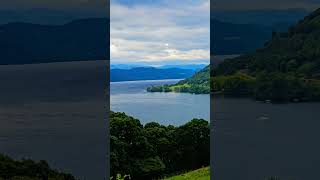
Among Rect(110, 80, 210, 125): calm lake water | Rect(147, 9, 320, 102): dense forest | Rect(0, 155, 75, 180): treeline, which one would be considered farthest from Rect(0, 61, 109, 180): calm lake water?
Rect(110, 80, 210, 125): calm lake water

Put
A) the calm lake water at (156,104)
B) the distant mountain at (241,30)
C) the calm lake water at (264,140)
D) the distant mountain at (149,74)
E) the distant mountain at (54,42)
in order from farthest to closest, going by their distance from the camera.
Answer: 1. the distant mountain at (149,74)
2. the calm lake water at (156,104)
3. the distant mountain at (241,30)
4. the distant mountain at (54,42)
5. the calm lake water at (264,140)

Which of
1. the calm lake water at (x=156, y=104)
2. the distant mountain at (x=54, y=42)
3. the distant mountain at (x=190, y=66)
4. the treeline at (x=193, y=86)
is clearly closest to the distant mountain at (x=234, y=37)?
the distant mountain at (x=54, y=42)

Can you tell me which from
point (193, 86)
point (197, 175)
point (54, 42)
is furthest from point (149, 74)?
point (54, 42)

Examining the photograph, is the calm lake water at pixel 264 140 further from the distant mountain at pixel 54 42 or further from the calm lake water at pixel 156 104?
the calm lake water at pixel 156 104

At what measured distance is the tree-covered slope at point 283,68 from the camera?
783 centimetres

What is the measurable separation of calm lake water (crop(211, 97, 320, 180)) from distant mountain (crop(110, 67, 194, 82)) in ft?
16.1

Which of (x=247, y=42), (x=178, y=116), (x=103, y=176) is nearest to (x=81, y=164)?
(x=103, y=176)

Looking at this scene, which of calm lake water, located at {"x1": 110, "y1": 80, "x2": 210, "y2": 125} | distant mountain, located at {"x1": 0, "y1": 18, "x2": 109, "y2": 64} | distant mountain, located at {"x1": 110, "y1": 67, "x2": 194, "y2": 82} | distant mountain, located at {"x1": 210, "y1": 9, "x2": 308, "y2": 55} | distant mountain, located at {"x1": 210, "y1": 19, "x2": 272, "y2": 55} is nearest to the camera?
distant mountain, located at {"x1": 0, "y1": 18, "x2": 109, "y2": 64}

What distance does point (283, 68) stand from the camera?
815 centimetres

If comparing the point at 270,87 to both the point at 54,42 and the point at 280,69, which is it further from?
the point at 54,42

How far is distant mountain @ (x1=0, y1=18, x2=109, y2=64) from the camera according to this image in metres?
7.72

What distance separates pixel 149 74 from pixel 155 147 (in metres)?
2.37

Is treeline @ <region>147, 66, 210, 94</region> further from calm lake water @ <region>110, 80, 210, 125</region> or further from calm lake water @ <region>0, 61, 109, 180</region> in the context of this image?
calm lake water @ <region>0, 61, 109, 180</region>

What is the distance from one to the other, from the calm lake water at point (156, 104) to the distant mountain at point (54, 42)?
4.02m
